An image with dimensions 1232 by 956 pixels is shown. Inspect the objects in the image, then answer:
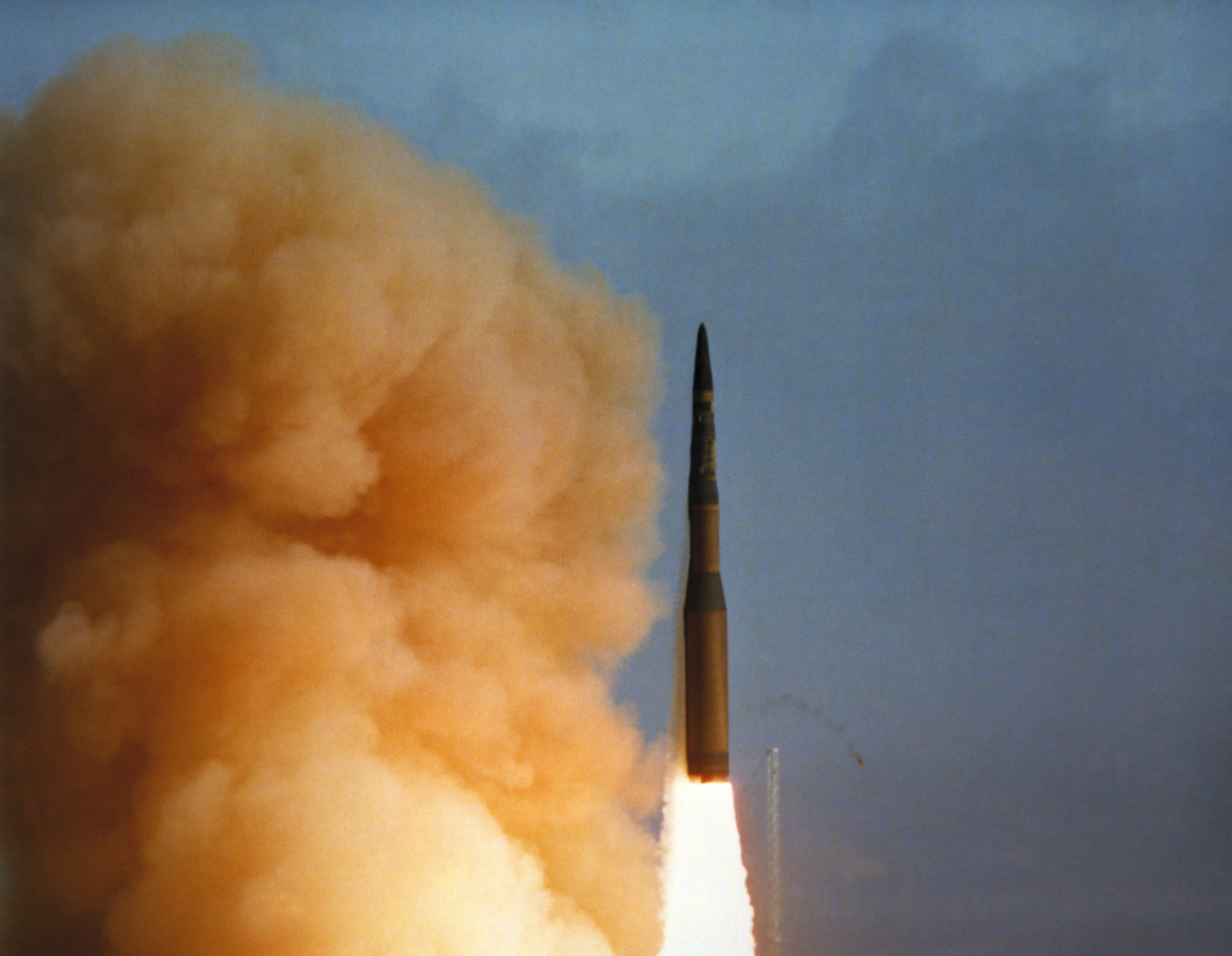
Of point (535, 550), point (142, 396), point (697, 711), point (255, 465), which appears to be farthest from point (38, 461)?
point (697, 711)

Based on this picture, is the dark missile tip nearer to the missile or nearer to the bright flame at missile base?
the missile

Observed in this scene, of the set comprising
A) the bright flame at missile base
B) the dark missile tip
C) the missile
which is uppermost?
the dark missile tip

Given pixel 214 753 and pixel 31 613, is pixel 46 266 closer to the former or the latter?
pixel 31 613

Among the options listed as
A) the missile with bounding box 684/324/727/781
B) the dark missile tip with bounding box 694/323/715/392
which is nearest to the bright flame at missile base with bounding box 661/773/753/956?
the missile with bounding box 684/324/727/781

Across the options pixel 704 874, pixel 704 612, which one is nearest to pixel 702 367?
pixel 704 612

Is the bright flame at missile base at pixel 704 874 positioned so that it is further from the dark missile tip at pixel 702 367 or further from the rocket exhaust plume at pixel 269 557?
the dark missile tip at pixel 702 367
